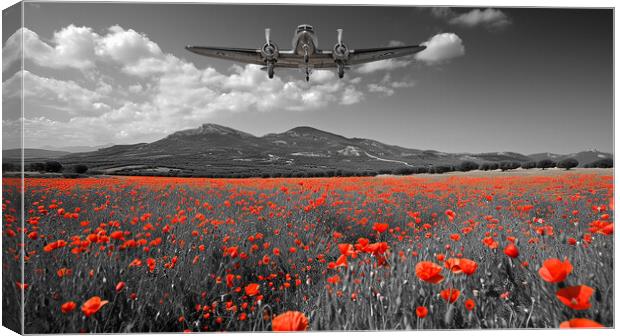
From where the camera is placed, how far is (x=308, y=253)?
3.36 meters

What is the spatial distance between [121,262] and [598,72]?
5391 millimetres

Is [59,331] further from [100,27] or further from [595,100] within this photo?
[595,100]

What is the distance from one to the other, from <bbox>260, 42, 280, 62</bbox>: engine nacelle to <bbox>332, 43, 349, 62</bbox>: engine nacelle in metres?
0.65

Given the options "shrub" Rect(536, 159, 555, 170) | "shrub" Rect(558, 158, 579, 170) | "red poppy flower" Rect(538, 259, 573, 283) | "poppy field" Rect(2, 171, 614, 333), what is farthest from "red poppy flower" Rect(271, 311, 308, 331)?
"shrub" Rect(558, 158, 579, 170)

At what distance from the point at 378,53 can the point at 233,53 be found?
66.5 inches

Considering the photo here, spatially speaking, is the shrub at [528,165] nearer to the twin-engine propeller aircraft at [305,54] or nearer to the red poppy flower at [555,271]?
the twin-engine propeller aircraft at [305,54]

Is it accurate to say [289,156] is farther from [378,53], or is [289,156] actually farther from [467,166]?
[467,166]

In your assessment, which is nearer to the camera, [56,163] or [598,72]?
[56,163]

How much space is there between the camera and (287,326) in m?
1.63

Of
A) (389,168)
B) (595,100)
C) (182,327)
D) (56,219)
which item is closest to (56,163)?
(56,219)

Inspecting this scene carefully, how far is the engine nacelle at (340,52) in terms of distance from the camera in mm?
3514

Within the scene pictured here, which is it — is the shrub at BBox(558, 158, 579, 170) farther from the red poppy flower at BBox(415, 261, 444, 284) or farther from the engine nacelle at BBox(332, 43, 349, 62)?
the red poppy flower at BBox(415, 261, 444, 284)

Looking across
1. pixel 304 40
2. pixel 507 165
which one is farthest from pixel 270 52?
pixel 507 165

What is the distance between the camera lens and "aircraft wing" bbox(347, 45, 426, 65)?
363cm
